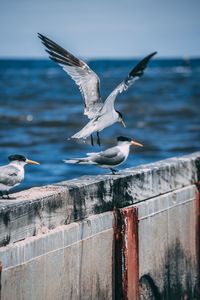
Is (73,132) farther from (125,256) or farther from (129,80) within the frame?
(125,256)

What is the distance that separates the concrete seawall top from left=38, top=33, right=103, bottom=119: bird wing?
957 millimetres

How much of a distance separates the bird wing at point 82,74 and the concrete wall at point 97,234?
3.17 ft

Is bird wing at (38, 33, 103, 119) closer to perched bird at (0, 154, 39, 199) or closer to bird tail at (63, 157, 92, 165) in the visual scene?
bird tail at (63, 157, 92, 165)

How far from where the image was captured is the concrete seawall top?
5703mm

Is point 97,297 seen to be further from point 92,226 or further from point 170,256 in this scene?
point 170,256

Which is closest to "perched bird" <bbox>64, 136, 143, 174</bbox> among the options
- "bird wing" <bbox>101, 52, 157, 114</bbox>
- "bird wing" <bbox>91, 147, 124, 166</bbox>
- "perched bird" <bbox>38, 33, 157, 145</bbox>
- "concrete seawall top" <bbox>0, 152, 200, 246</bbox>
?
"bird wing" <bbox>91, 147, 124, 166</bbox>

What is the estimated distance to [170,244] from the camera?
762 centimetres

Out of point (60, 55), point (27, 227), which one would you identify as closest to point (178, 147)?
point (60, 55)

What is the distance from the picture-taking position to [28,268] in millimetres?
5645

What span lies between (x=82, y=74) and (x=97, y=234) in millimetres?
2561

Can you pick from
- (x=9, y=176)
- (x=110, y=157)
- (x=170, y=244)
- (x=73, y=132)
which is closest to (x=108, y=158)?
(x=110, y=157)

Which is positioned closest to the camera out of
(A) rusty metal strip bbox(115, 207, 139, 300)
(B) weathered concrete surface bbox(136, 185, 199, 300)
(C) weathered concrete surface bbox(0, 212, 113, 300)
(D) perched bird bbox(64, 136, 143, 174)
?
(C) weathered concrete surface bbox(0, 212, 113, 300)

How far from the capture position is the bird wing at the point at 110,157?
7.43m

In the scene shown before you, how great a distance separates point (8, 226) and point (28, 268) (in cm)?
31
